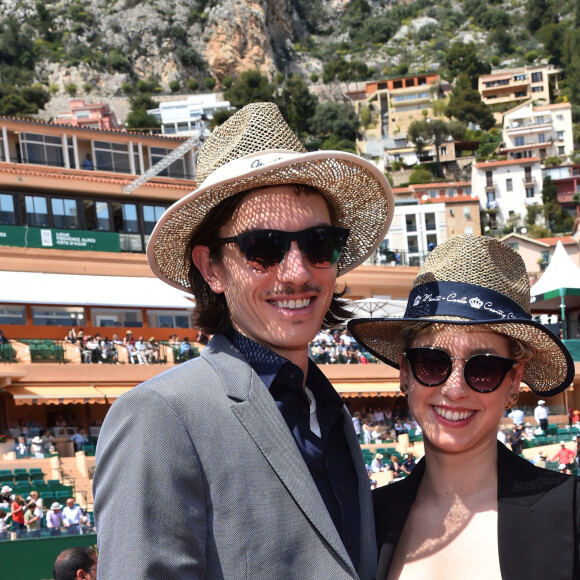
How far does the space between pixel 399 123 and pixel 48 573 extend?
330 feet

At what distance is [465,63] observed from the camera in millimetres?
119062

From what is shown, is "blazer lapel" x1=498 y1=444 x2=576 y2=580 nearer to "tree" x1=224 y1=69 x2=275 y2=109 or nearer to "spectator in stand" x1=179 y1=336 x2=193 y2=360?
"spectator in stand" x1=179 y1=336 x2=193 y2=360

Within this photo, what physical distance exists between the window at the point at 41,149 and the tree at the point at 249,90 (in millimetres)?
71308

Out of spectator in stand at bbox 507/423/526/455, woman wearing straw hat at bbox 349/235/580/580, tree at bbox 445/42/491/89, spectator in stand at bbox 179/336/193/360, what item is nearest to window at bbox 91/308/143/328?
spectator in stand at bbox 179/336/193/360

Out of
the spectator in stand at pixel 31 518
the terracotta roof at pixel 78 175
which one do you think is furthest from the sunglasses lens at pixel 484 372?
the terracotta roof at pixel 78 175

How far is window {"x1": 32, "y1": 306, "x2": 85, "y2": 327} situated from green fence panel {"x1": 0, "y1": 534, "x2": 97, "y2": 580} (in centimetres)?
1819

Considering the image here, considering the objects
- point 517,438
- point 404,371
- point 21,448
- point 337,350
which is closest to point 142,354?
point 337,350

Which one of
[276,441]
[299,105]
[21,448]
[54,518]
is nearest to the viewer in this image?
[276,441]

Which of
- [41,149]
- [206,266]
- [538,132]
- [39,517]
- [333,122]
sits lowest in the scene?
[39,517]

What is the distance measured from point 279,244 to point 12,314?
28079 mm

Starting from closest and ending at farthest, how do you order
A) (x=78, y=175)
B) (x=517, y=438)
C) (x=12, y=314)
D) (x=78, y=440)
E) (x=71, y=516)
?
(x=71, y=516) → (x=517, y=438) → (x=78, y=440) → (x=12, y=314) → (x=78, y=175)

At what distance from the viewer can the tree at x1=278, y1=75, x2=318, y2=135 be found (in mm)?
102875

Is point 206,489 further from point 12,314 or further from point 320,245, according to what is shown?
point 12,314

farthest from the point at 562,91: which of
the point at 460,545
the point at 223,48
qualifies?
the point at 460,545
